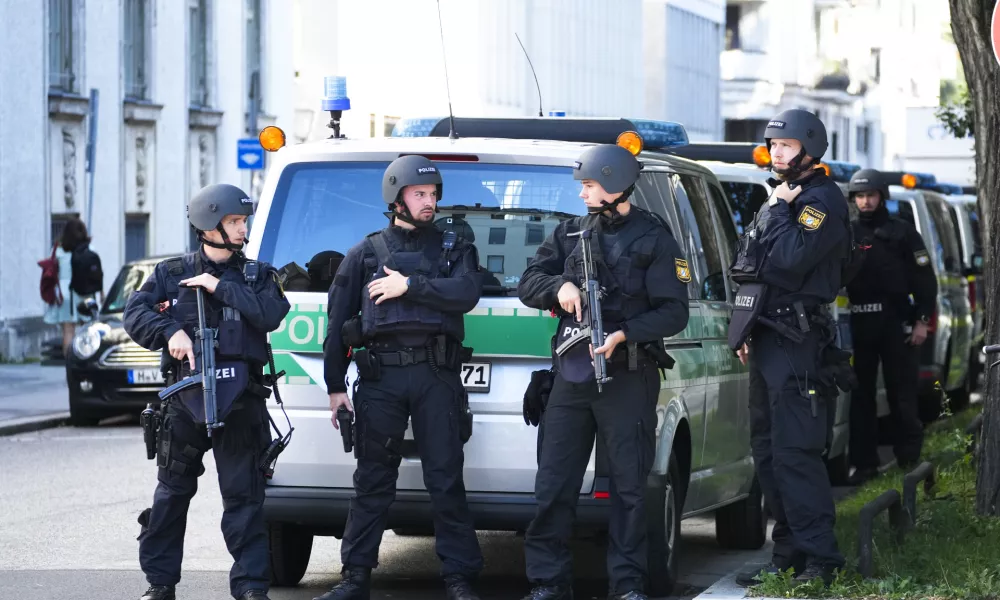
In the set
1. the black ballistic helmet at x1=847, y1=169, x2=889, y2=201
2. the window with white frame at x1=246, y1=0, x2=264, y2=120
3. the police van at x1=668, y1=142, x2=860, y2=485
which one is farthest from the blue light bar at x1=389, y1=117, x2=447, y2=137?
the window with white frame at x1=246, y1=0, x2=264, y2=120

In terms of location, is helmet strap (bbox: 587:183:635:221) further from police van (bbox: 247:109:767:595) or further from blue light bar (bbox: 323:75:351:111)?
blue light bar (bbox: 323:75:351:111)

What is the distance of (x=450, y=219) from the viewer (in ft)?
25.2

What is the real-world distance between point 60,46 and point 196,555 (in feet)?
57.8

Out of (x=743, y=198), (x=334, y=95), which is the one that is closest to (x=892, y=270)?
(x=743, y=198)

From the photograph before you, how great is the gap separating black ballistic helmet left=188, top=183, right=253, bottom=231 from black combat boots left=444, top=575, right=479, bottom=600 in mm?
1669

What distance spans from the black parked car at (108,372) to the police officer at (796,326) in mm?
9030

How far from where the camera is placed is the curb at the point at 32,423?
15.8 meters

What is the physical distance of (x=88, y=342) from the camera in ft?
52.9

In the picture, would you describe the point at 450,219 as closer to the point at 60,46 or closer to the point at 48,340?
the point at 48,340

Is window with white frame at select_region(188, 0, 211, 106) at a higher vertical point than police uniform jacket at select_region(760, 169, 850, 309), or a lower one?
higher

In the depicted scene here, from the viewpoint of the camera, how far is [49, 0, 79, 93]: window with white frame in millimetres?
25375

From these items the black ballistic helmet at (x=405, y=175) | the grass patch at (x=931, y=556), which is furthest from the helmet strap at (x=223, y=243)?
the grass patch at (x=931, y=556)

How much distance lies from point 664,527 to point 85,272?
47.9ft

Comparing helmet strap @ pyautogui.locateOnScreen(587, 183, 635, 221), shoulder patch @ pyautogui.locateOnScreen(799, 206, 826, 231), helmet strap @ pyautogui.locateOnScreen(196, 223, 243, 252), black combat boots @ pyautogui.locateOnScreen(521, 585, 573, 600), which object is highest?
helmet strap @ pyautogui.locateOnScreen(587, 183, 635, 221)
